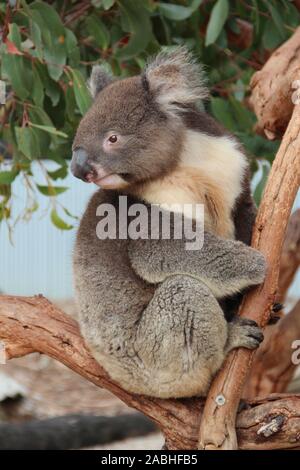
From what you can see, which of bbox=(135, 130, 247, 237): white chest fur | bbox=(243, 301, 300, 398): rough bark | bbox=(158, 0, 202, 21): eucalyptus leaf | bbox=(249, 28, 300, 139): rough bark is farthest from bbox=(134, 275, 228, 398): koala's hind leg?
bbox=(243, 301, 300, 398): rough bark

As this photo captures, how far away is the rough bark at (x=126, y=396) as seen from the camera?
257 cm

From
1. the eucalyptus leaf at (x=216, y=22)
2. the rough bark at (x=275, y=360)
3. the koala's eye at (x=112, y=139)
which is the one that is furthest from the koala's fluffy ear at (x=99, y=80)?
the rough bark at (x=275, y=360)

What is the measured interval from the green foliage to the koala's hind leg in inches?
35.1

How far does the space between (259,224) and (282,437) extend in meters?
0.70

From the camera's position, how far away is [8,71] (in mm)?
3297

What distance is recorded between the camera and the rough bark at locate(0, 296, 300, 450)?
2568mm

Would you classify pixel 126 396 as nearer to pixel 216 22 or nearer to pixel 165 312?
pixel 165 312

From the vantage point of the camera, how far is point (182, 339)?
8.57ft

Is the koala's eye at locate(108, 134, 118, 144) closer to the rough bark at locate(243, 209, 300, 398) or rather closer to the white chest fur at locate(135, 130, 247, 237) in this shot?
the white chest fur at locate(135, 130, 247, 237)

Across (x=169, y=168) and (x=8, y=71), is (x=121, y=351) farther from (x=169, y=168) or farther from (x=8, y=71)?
(x=8, y=71)

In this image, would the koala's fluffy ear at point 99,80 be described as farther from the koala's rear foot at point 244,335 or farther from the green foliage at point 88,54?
the koala's rear foot at point 244,335

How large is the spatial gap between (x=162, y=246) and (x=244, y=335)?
403 mm

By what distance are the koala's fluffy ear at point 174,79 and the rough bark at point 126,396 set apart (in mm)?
870

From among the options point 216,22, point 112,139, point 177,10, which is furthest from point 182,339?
point 177,10
